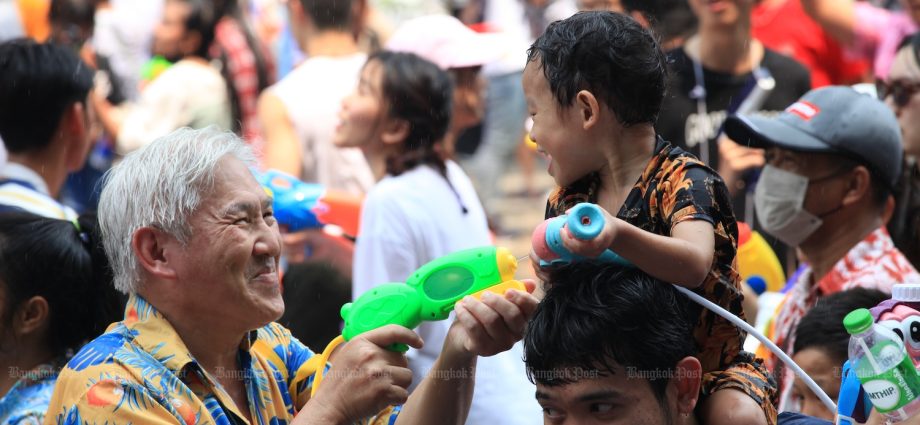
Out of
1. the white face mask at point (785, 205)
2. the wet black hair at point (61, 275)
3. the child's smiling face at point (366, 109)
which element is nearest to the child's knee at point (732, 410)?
the white face mask at point (785, 205)

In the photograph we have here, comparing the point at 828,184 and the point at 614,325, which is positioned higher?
the point at 614,325

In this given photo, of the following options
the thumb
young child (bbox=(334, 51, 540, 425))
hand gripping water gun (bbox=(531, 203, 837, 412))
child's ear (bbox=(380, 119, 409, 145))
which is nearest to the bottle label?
hand gripping water gun (bbox=(531, 203, 837, 412))

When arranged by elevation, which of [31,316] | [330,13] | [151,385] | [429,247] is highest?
[151,385]

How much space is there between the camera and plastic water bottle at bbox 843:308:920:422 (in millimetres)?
2215

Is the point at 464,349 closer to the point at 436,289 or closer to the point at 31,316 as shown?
the point at 436,289

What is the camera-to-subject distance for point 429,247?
467 centimetres

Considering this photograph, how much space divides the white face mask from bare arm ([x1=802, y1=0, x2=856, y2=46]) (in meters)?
2.33

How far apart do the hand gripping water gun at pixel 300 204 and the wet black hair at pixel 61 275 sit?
1.07 metres

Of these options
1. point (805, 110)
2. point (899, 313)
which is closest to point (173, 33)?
point (805, 110)

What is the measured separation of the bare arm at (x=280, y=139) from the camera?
6324 mm

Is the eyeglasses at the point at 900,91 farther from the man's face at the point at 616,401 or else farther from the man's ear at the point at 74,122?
the man's ear at the point at 74,122

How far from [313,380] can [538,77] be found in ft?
3.29

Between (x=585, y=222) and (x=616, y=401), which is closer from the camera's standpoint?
(x=585, y=222)

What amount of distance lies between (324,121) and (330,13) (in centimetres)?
72
